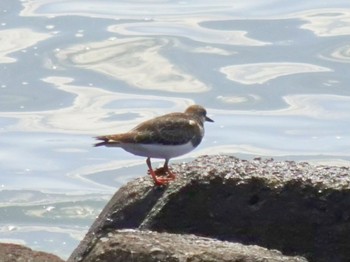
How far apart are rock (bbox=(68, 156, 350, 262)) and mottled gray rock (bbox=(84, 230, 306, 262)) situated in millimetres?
939

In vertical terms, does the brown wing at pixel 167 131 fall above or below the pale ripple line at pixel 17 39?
above

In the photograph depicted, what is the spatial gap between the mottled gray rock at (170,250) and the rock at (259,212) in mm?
939

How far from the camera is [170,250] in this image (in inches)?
183

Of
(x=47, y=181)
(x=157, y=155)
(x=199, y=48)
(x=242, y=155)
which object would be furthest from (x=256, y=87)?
(x=157, y=155)

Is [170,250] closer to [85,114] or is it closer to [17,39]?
[85,114]

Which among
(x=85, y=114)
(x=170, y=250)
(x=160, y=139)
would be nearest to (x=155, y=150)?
(x=160, y=139)

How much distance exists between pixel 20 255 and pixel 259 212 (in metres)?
1.16

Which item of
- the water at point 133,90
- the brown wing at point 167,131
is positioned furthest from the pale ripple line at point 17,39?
the brown wing at point 167,131

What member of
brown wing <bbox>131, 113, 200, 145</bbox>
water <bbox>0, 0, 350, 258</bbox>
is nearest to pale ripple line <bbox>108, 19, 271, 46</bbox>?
water <bbox>0, 0, 350, 258</bbox>

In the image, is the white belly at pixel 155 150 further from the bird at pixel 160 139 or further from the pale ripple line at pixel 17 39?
the pale ripple line at pixel 17 39

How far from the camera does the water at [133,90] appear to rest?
12.3 m

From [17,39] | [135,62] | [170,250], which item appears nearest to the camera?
[170,250]

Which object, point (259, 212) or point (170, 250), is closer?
point (170, 250)

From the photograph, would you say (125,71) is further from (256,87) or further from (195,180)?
(195,180)
